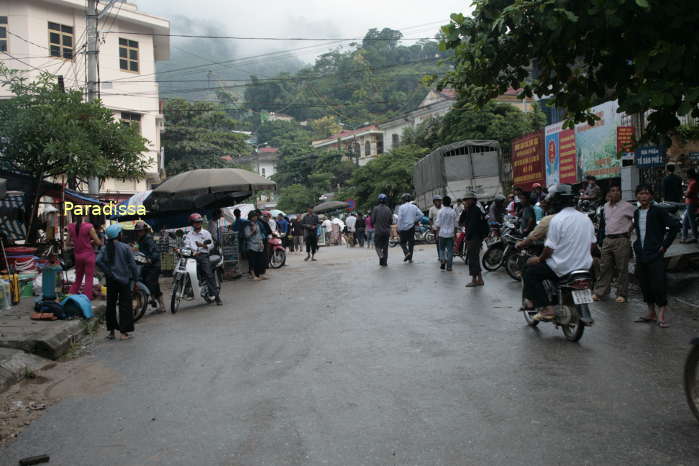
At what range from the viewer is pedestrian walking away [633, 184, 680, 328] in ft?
26.9

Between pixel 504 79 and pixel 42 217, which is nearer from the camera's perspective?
pixel 504 79

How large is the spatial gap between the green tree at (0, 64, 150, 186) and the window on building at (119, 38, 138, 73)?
21322mm

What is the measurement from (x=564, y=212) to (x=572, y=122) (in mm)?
1896

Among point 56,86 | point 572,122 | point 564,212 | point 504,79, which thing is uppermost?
point 56,86

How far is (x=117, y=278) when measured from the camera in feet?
29.9

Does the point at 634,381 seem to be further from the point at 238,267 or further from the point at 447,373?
the point at 238,267

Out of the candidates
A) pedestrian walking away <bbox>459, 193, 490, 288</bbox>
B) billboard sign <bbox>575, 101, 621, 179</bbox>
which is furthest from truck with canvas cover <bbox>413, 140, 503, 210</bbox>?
pedestrian walking away <bbox>459, 193, 490, 288</bbox>

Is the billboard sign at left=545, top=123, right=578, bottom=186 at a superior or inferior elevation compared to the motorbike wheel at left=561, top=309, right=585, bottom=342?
superior

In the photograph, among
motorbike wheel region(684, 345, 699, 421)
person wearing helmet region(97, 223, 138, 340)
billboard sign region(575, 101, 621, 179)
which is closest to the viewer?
motorbike wheel region(684, 345, 699, 421)

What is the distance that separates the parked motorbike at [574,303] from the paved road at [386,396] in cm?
23

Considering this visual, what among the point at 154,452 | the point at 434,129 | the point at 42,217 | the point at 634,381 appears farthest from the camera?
the point at 434,129

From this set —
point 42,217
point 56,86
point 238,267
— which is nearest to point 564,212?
point 238,267

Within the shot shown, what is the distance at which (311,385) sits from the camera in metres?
5.84

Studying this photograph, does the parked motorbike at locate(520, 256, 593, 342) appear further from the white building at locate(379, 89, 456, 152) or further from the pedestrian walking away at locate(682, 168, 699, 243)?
the white building at locate(379, 89, 456, 152)
